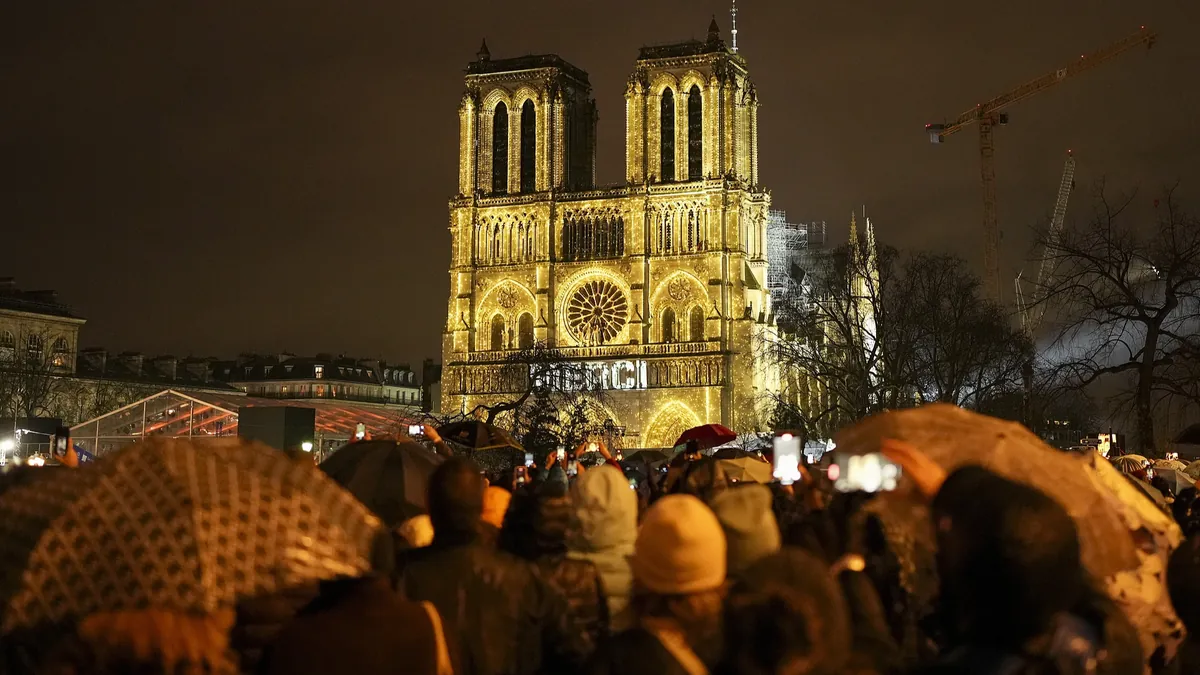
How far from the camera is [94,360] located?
93.2 meters

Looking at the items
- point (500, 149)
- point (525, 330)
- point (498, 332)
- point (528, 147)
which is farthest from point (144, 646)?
point (500, 149)

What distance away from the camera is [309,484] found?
4012 mm

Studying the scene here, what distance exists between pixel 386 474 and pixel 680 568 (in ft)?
19.4

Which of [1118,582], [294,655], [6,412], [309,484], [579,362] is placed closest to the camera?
[294,655]

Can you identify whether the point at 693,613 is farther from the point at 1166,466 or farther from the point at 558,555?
the point at 1166,466

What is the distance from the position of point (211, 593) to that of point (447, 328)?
2773 inches

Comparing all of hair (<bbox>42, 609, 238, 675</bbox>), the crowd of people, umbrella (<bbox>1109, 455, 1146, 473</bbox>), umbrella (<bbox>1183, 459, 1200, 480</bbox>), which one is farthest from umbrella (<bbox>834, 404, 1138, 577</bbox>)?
umbrella (<bbox>1183, 459, 1200, 480</bbox>)

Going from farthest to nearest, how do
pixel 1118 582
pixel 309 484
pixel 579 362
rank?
1. pixel 579 362
2. pixel 1118 582
3. pixel 309 484

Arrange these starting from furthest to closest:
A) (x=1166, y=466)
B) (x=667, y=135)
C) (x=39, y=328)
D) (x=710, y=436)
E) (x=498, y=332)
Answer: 1. (x=39, y=328)
2. (x=498, y=332)
3. (x=667, y=135)
4. (x=710, y=436)
5. (x=1166, y=466)

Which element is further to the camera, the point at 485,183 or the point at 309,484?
the point at 485,183

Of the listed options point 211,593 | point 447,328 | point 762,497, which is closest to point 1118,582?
point 762,497

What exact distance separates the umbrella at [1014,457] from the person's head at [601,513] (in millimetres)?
1525

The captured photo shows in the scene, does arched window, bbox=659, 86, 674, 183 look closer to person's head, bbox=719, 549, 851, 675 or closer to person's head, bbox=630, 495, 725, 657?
person's head, bbox=630, 495, 725, 657

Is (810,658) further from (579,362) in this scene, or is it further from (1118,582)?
(579,362)
